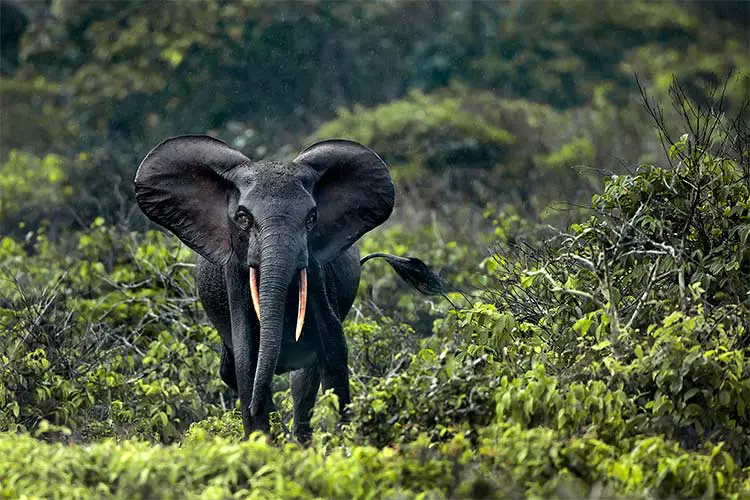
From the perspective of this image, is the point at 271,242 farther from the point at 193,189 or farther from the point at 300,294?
the point at 193,189

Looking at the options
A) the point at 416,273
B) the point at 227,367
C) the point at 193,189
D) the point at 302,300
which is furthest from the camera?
the point at 416,273

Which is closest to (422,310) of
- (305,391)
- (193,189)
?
(305,391)

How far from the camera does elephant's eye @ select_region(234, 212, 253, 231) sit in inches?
354

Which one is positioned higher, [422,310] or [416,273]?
[416,273]

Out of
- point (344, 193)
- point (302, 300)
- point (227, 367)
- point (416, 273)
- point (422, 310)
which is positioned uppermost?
point (344, 193)

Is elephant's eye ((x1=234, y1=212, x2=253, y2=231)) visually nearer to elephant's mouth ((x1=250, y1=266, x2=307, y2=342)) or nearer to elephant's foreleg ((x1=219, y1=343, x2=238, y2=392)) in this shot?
elephant's mouth ((x1=250, y1=266, x2=307, y2=342))

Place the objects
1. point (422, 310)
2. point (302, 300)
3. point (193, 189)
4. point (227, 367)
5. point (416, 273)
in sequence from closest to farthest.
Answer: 1. point (302, 300)
2. point (193, 189)
3. point (227, 367)
4. point (416, 273)
5. point (422, 310)

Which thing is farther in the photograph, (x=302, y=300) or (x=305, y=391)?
(x=305, y=391)

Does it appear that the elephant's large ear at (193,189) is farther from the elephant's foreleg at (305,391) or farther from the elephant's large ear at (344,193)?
the elephant's foreleg at (305,391)

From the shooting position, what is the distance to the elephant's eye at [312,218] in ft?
29.7

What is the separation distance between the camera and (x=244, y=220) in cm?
903

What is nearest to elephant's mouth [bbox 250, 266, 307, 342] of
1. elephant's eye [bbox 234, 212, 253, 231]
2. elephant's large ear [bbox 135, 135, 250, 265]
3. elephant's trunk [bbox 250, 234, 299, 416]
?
elephant's trunk [bbox 250, 234, 299, 416]

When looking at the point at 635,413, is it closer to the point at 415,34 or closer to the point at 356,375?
the point at 356,375

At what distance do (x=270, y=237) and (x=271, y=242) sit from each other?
4 cm
